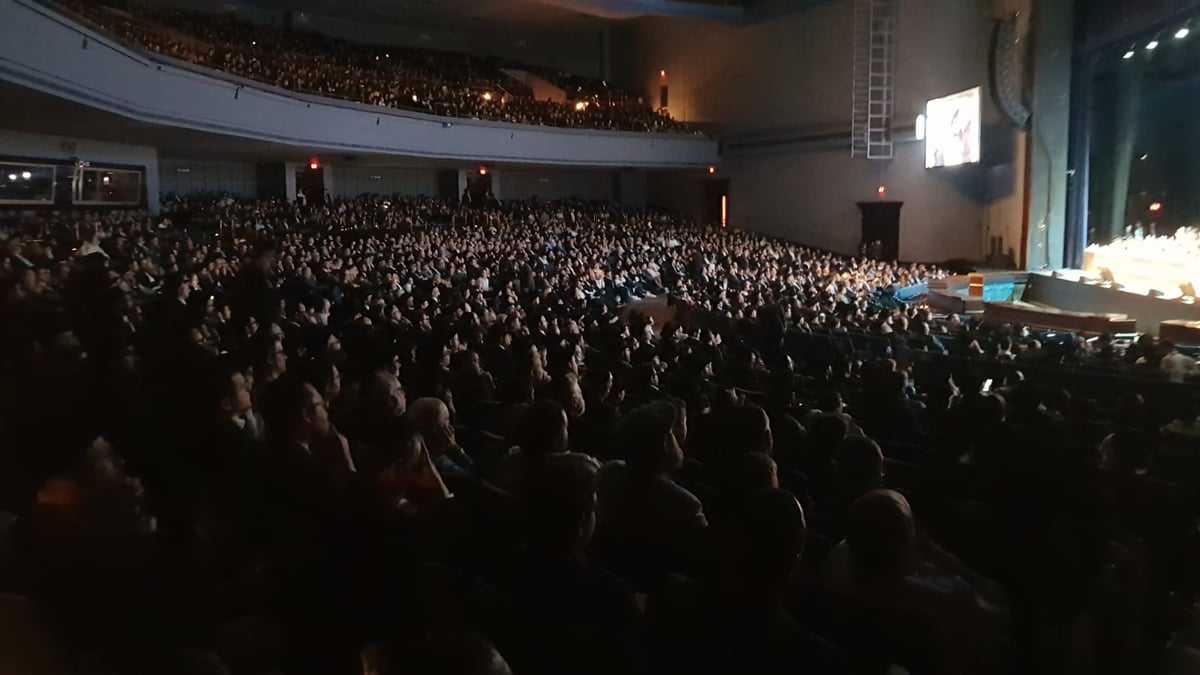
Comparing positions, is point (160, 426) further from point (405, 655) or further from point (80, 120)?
point (80, 120)

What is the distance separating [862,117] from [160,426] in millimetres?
25018

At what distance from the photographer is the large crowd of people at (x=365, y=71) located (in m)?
19.3

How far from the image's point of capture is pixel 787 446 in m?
3.90

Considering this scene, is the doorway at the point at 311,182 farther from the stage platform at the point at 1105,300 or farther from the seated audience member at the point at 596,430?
the seated audience member at the point at 596,430

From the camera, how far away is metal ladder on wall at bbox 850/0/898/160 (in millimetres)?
25281

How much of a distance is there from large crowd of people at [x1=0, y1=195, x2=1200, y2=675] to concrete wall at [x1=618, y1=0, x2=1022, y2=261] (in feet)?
65.2

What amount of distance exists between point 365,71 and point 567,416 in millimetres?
23487

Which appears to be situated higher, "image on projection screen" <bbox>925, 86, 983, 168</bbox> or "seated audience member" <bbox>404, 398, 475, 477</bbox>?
"image on projection screen" <bbox>925, 86, 983, 168</bbox>

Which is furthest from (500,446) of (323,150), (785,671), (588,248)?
(323,150)

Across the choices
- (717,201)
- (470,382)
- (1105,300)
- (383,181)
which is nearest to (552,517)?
(470,382)

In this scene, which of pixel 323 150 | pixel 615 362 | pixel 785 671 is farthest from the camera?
pixel 323 150

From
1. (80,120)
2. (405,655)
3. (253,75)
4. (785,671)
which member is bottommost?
(785,671)

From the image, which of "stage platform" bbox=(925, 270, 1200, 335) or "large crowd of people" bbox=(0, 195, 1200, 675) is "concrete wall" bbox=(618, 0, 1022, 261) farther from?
"large crowd of people" bbox=(0, 195, 1200, 675)

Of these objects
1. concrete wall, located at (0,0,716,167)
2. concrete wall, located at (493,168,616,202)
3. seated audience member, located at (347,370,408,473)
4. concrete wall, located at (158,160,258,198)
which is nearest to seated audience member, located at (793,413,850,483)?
seated audience member, located at (347,370,408,473)
